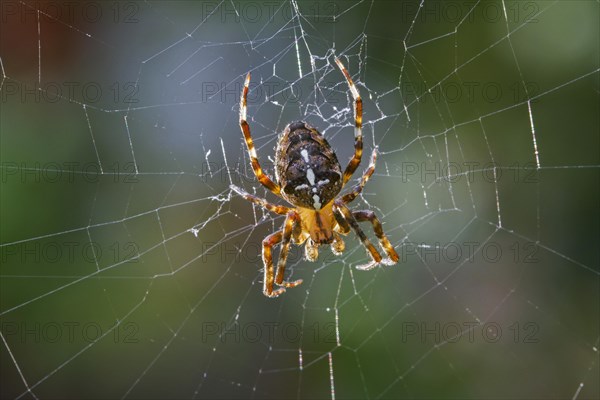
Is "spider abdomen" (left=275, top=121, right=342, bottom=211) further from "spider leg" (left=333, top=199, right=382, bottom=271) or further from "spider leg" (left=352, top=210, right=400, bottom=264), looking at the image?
"spider leg" (left=352, top=210, right=400, bottom=264)

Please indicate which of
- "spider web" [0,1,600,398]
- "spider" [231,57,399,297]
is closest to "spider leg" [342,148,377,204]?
"spider" [231,57,399,297]

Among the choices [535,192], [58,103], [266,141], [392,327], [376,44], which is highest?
[376,44]

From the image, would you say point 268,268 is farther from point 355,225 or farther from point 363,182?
point 363,182

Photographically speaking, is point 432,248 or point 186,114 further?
point 432,248

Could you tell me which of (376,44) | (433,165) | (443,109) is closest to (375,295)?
(433,165)

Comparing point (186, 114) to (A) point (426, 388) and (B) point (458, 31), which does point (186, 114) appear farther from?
(A) point (426, 388)

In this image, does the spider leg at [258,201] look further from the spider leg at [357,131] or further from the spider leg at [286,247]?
the spider leg at [357,131]
